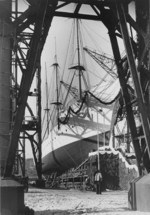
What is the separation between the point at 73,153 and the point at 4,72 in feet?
139

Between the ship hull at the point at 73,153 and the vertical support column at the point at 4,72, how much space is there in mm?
37127

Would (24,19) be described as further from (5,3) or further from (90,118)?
(90,118)

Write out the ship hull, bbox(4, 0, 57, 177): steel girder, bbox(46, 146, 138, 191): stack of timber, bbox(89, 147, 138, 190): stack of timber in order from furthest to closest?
the ship hull, bbox(89, 147, 138, 190): stack of timber, bbox(46, 146, 138, 191): stack of timber, bbox(4, 0, 57, 177): steel girder

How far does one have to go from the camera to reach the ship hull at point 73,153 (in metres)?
49.4

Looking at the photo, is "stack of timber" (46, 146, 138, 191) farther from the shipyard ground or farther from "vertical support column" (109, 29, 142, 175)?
"vertical support column" (109, 29, 142, 175)

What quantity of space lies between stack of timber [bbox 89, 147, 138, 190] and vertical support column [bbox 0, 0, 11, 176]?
1899 centimetres

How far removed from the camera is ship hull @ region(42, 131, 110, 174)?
49406mm

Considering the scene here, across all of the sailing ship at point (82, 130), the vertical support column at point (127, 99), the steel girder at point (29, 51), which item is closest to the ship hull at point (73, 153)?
the sailing ship at point (82, 130)

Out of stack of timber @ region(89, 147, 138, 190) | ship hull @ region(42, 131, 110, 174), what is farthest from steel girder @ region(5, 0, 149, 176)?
ship hull @ region(42, 131, 110, 174)

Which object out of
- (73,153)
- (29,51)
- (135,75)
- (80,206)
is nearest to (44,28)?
(29,51)

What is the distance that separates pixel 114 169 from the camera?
95.9 feet

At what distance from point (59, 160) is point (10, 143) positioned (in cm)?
4761

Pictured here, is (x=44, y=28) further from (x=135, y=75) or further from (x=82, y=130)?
(x=82, y=130)

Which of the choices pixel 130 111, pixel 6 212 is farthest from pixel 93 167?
pixel 6 212
